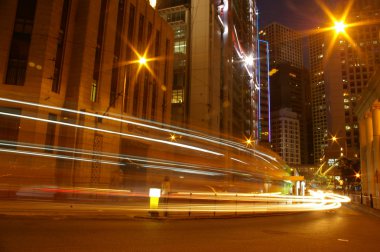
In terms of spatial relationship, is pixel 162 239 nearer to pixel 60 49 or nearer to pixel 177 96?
pixel 60 49

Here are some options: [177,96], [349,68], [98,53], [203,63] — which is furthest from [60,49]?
[349,68]

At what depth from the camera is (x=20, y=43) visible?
93.8 ft

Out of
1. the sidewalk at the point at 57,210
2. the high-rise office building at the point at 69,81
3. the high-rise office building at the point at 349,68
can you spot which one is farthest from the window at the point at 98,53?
the high-rise office building at the point at 349,68

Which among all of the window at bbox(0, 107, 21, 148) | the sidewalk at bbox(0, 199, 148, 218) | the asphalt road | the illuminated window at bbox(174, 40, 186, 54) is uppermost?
the illuminated window at bbox(174, 40, 186, 54)

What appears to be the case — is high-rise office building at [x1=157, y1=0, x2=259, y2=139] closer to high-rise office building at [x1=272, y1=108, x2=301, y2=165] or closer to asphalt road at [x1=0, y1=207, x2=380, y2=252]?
asphalt road at [x1=0, y1=207, x2=380, y2=252]

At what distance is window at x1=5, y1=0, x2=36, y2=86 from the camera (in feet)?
91.8

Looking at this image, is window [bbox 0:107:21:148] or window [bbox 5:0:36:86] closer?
window [bbox 0:107:21:148]

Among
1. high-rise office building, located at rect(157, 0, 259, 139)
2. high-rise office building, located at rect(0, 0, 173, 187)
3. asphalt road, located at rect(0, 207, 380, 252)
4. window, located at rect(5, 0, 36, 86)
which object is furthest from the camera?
high-rise office building, located at rect(157, 0, 259, 139)

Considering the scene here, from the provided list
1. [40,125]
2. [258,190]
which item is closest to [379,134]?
[258,190]

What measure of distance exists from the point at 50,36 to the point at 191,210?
62.0 feet

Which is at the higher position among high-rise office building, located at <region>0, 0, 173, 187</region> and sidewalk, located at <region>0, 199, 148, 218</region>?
high-rise office building, located at <region>0, 0, 173, 187</region>

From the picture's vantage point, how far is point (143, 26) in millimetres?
41781

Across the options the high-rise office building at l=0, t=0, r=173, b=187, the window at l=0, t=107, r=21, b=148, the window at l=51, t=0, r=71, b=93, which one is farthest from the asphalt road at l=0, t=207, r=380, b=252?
the window at l=51, t=0, r=71, b=93

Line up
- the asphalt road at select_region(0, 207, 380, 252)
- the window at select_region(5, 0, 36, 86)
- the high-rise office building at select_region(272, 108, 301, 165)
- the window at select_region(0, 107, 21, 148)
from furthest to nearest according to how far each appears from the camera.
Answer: the high-rise office building at select_region(272, 108, 301, 165), the window at select_region(5, 0, 36, 86), the window at select_region(0, 107, 21, 148), the asphalt road at select_region(0, 207, 380, 252)
